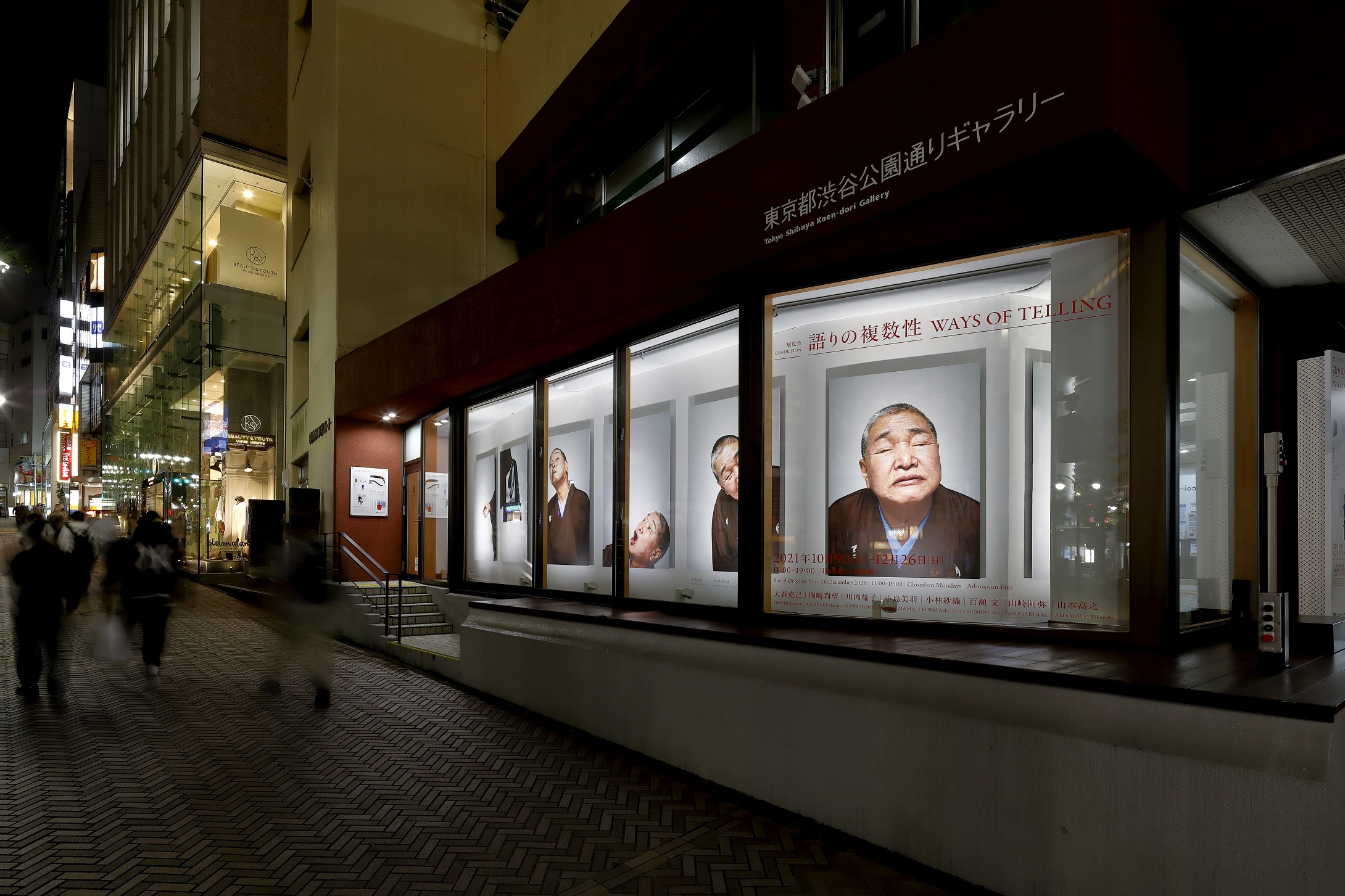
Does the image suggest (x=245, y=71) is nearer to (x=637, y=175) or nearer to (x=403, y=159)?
(x=403, y=159)

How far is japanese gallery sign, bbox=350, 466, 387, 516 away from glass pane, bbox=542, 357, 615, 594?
20.6 ft

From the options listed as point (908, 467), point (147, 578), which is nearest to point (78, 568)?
point (147, 578)

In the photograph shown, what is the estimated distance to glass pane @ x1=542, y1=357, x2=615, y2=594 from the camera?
29.0 ft

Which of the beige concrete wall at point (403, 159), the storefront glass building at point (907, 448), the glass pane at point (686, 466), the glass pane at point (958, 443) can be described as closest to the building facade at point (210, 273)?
the beige concrete wall at point (403, 159)

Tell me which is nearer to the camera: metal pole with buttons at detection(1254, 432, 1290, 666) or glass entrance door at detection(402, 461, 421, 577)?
metal pole with buttons at detection(1254, 432, 1290, 666)

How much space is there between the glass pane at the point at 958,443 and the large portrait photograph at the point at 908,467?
0.03ft

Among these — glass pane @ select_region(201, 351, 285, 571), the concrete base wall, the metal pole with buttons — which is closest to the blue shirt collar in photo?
the concrete base wall

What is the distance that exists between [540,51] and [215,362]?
13075 millimetres

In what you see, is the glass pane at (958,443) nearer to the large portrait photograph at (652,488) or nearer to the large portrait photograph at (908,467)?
the large portrait photograph at (908,467)

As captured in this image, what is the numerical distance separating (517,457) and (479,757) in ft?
17.2

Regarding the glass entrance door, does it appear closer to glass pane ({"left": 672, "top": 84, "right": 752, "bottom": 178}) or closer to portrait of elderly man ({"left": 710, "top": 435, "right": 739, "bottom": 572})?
glass pane ({"left": 672, "top": 84, "right": 752, "bottom": 178})

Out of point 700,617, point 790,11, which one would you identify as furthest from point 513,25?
point 700,617

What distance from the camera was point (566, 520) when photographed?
948 cm

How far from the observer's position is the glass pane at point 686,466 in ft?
23.0
